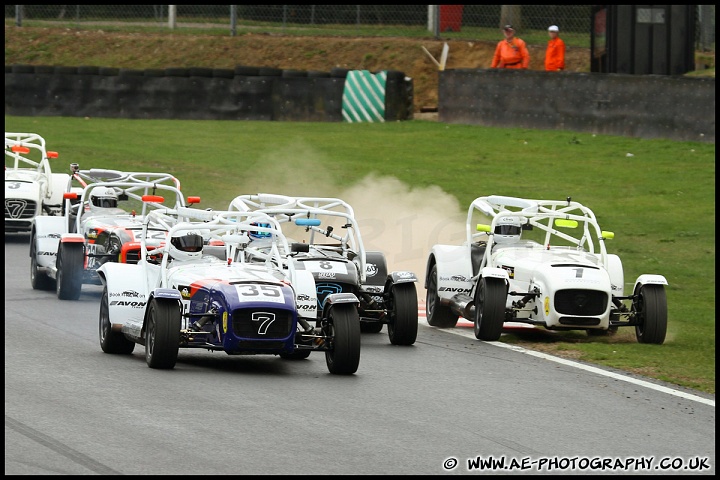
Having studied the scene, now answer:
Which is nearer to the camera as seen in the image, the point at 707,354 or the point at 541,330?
the point at 707,354

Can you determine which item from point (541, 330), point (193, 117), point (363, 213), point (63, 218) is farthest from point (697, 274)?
point (193, 117)

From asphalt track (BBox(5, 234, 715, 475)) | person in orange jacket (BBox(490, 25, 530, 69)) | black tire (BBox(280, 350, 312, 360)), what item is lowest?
asphalt track (BBox(5, 234, 715, 475))

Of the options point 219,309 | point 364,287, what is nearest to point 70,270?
point 364,287

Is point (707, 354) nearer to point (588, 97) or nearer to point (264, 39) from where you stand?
point (588, 97)

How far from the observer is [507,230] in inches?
592

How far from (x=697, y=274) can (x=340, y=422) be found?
10058 mm

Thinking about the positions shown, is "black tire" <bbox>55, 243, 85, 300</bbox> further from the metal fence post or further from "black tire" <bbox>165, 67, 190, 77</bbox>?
the metal fence post

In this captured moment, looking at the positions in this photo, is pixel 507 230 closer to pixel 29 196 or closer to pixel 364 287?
pixel 364 287

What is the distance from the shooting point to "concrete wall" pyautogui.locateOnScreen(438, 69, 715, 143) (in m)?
25.3

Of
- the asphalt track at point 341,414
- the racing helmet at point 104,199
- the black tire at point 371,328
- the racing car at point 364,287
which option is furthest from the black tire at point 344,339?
the racing helmet at point 104,199

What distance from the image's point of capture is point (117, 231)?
15828mm

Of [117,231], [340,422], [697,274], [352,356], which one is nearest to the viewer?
[340,422]

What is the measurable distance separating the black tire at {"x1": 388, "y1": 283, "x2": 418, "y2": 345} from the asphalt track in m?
0.19

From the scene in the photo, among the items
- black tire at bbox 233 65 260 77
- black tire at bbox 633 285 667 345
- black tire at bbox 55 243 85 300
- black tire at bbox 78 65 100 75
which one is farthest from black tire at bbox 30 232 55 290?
black tire at bbox 78 65 100 75
